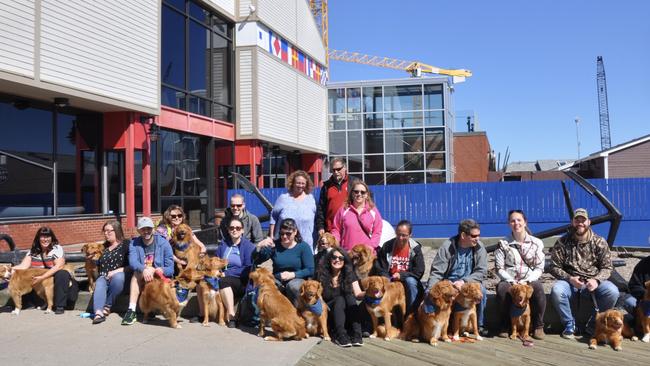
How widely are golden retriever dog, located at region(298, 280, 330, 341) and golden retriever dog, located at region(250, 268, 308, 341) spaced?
8 centimetres

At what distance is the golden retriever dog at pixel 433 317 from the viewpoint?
209 inches

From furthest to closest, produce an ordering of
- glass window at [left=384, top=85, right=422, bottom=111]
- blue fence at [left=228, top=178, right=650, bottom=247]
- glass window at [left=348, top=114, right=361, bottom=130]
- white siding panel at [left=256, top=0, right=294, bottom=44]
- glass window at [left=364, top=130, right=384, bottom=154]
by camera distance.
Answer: glass window at [left=348, top=114, right=361, bottom=130]
glass window at [left=364, top=130, right=384, bottom=154]
glass window at [left=384, top=85, right=422, bottom=111]
white siding panel at [left=256, top=0, right=294, bottom=44]
blue fence at [left=228, top=178, right=650, bottom=247]

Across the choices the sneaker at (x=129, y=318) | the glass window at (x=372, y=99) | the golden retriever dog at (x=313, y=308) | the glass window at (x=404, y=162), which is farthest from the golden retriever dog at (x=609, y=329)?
the glass window at (x=372, y=99)

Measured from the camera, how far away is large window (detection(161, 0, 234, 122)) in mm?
17891

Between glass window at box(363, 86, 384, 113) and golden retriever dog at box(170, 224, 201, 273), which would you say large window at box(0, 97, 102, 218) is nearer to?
golden retriever dog at box(170, 224, 201, 273)

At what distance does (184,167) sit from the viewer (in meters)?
19.0

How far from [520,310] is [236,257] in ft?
10.8

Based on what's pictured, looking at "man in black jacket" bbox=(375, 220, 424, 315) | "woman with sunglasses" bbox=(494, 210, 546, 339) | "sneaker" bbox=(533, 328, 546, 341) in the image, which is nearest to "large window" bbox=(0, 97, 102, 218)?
"man in black jacket" bbox=(375, 220, 424, 315)

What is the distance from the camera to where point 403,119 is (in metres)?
32.4

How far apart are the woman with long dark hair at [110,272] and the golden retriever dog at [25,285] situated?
708 millimetres

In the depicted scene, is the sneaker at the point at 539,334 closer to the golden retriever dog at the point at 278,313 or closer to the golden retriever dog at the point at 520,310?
the golden retriever dog at the point at 520,310

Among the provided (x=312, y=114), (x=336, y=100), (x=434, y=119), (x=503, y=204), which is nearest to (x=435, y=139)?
(x=434, y=119)

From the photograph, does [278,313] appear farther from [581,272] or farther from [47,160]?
[47,160]

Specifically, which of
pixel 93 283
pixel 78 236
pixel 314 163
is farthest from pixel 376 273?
pixel 314 163
